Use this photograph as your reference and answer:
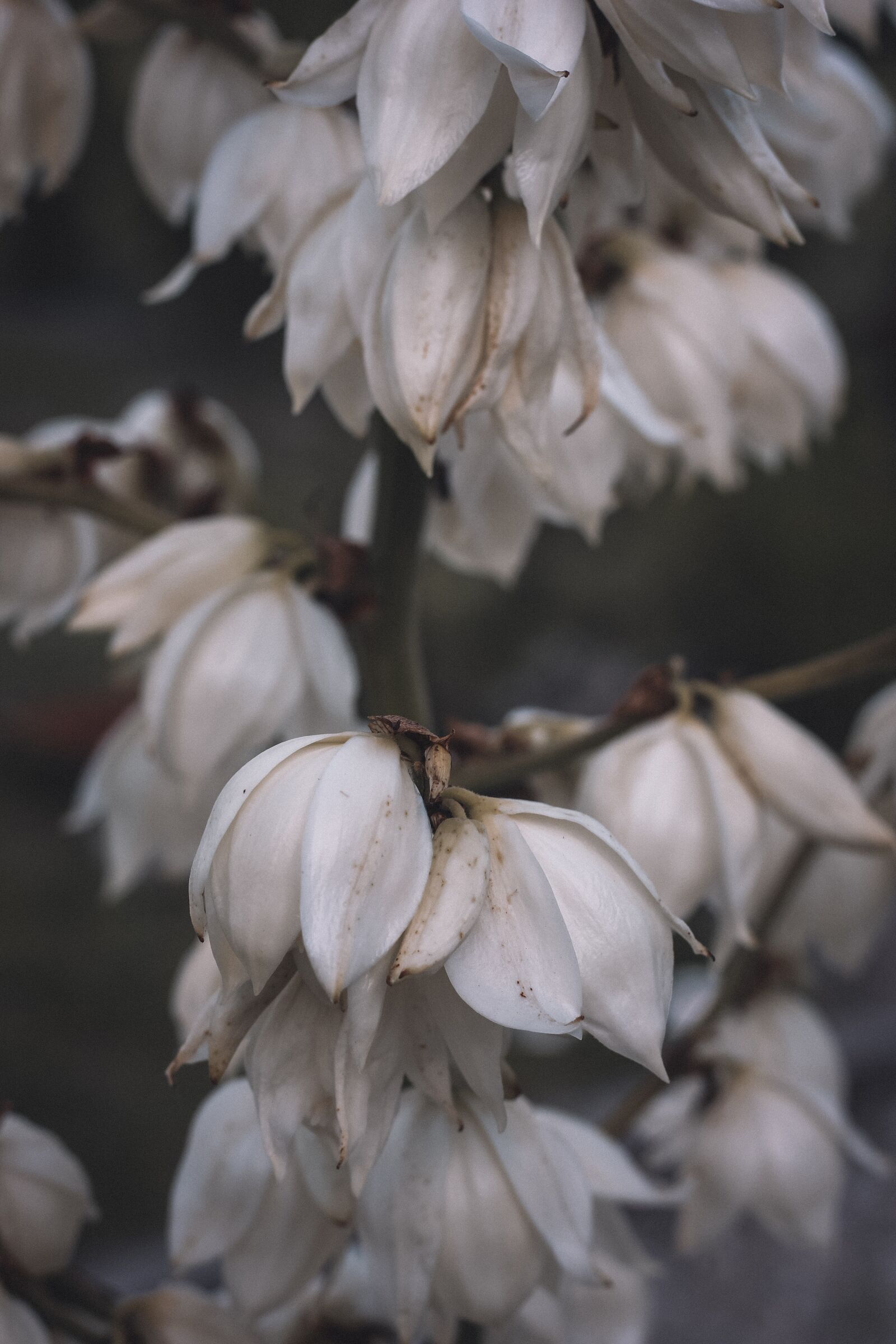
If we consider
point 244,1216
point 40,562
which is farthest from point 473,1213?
point 40,562

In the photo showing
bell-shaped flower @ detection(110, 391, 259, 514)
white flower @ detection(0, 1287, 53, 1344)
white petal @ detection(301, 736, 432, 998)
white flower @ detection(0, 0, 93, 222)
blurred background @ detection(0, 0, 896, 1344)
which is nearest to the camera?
white petal @ detection(301, 736, 432, 998)

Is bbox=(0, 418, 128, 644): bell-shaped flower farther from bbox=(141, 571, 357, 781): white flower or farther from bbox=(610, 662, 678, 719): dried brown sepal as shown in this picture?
bbox=(610, 662, 678, 719): dried brown sepal

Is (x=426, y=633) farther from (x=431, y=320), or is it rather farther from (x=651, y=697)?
(x=431, y=320)

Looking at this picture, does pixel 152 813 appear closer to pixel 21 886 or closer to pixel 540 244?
pixel 540 244

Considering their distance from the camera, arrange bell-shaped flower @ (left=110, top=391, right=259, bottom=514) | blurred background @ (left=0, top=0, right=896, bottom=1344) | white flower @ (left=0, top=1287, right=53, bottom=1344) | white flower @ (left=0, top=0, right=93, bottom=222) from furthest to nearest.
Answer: blurred background @ (left=0, top=0, right=896, bottom=1344), bell-shaped flower @ (left=110, top=391, right=259, bottom=514), white flower @ (left=0, top=0, right=93, bottom=222), white flower @ (left=0, top=1287, right=53, bottom=1344)

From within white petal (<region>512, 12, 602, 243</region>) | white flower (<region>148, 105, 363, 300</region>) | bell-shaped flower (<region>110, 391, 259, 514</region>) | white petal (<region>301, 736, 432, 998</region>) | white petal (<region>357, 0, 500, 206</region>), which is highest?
white petal (<region>357, 0, 500, 206</region>)

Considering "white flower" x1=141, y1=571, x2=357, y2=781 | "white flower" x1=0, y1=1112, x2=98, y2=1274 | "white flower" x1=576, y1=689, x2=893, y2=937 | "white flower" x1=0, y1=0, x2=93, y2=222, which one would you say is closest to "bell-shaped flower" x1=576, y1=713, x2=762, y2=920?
"white flower" x1=576, y1=689, x2=893, y2=937

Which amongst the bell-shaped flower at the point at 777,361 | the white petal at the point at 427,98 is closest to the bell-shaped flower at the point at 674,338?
the bell-shaped flower at the point at 777,361
